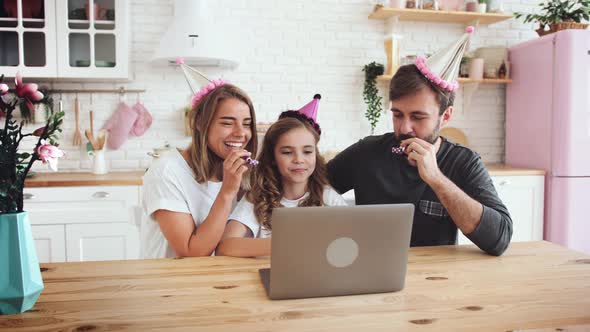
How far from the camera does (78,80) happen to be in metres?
3.44

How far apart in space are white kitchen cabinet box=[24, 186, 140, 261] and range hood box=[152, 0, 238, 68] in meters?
0.91

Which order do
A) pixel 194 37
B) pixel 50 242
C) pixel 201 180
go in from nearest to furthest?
1. pixel 201 180
2. pixel 50 242
3. pixel 194 37

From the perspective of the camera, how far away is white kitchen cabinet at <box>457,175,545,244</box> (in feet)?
11.3

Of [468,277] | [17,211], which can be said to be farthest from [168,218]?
[468,277]

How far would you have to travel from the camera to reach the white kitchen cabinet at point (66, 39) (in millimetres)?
3143

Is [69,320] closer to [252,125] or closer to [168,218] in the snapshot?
[168,218]

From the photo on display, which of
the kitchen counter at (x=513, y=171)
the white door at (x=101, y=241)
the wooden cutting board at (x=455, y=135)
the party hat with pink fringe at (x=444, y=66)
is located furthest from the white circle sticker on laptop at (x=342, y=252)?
the wooden cutting board at (x=455, y=135)

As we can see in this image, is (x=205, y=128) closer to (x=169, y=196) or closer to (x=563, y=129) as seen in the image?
(x=169, y=196)

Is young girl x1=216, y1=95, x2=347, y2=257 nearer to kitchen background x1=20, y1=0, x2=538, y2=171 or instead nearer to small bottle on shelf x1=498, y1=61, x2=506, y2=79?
kitchen background x1=20, y1=0, x2=538, y2=171

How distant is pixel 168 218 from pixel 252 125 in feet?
1.55

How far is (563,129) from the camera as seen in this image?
336cm

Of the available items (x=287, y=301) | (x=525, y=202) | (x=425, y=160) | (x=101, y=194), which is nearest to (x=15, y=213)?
(x=287, y=301)

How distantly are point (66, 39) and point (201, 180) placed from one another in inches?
82.0

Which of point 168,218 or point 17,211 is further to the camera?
point 168,218
